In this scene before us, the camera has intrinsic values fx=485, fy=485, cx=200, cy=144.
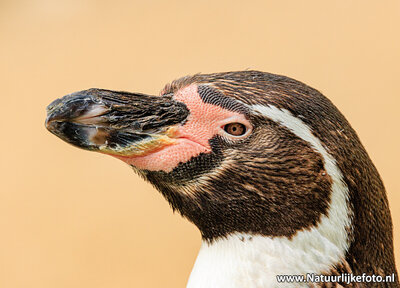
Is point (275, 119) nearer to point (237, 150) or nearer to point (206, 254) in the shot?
point (237, 150)

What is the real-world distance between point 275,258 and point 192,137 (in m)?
0.22

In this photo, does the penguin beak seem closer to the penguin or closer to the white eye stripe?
the penguin

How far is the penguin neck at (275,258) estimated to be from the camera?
729 millimetres

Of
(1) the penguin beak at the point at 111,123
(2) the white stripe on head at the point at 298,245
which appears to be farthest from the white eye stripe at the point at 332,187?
(1) the penguin beak at the point at 111,123

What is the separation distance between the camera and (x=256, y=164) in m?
0.72

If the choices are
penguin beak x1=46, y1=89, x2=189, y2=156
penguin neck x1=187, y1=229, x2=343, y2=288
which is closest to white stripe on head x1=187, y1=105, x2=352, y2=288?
penguin neck x1=187, y1=229, x2=343, y2=288

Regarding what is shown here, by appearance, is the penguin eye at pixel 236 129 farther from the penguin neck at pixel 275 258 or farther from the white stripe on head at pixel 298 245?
the penguin neck at pixel 275 258

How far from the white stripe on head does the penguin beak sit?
5.8 inches

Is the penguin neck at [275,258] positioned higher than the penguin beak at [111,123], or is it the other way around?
the penguin beak at [111,123]

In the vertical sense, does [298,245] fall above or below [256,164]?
below

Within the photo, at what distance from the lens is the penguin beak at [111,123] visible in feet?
2.32

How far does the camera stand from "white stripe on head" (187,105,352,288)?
2.36 ft

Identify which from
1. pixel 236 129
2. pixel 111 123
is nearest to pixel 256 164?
pixel 236 129

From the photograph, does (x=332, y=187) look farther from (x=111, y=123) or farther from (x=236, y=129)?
(x=111, y=123)
